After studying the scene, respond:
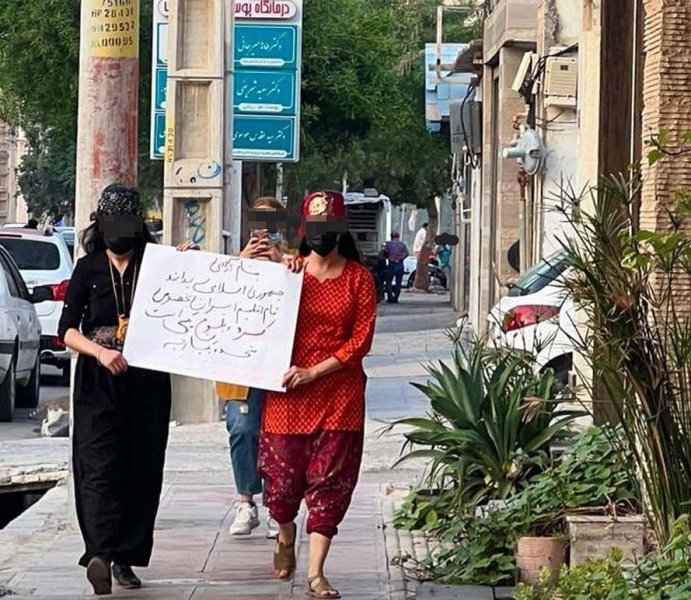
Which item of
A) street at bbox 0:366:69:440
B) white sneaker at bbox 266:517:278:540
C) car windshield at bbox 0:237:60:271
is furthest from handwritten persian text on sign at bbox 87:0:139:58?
car windshield at bbox 0:237:60:271

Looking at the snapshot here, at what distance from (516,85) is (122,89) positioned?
13560 millimetres

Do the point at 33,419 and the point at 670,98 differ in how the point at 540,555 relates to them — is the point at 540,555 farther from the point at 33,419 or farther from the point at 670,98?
the point at 33,419

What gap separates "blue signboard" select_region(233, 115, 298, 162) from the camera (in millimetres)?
18062

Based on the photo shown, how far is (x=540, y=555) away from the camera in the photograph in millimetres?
7777

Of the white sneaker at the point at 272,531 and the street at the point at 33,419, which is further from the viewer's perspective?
the street at the point at 33,419

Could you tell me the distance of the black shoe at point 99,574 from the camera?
770cm

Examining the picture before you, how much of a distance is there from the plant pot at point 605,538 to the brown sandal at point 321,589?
3.42 ft

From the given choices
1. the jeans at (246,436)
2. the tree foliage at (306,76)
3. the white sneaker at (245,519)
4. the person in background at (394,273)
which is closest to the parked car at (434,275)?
the person in background at (394,273)

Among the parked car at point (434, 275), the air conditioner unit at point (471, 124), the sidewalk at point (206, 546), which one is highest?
the air conditioner unit at point (471, 124)

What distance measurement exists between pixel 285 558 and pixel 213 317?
1147mm

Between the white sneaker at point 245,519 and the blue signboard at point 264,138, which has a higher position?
the blue signboard at point 264,138

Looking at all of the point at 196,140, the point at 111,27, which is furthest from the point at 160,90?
the point at 111,27

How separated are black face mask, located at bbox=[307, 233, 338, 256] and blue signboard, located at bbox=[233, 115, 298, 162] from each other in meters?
10.3

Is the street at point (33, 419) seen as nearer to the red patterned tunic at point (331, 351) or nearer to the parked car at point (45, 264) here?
the parked car at point (45, 264)
